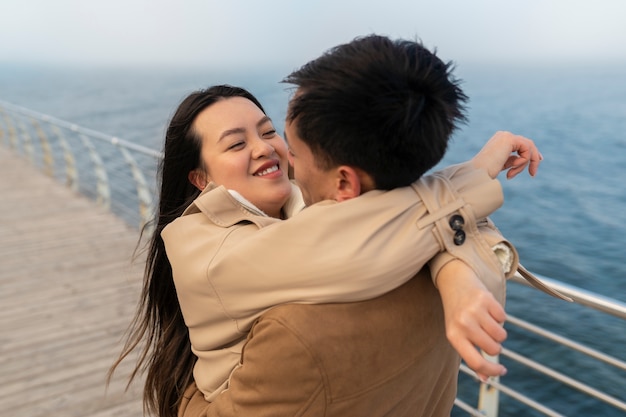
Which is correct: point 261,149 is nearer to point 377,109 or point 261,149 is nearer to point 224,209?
point 224,209

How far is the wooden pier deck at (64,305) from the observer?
2201mm

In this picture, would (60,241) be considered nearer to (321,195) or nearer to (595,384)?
(321,195)

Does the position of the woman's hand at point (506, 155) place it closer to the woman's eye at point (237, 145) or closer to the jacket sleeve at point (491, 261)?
the jacket sleeve at point (491, 261)

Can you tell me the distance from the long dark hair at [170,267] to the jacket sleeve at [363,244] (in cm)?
41

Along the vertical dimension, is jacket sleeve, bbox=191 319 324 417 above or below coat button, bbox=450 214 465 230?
below

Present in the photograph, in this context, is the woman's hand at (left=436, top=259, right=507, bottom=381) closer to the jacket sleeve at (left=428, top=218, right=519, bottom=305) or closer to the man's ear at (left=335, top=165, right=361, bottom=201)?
the jacket sleeve at (left=428, top=218, right=519, bottom=305)

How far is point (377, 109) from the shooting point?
537 mm

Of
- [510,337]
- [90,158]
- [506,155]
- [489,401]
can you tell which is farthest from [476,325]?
[90,158]

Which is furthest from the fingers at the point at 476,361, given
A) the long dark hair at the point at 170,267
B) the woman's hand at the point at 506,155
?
the long dark hair at the point at 170,267

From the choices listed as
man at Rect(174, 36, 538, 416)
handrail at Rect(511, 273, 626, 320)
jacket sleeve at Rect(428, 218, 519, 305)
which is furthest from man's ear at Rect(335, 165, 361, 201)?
handrail at Rect(511, 273, 626, 320)

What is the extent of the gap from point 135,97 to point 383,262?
3374cm

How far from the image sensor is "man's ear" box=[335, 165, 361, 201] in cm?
58

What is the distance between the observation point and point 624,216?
39.7 ft

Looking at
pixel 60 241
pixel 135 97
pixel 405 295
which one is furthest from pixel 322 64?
pixel 135 97
